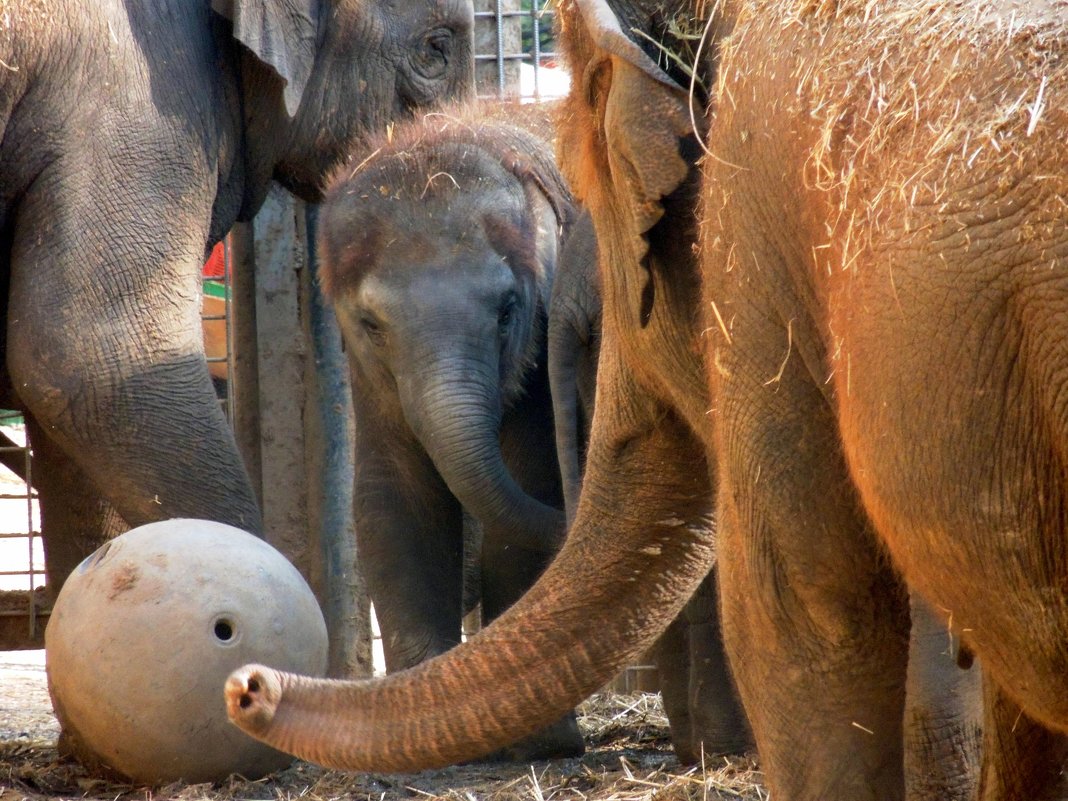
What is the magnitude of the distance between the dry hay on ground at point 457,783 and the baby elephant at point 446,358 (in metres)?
0.20

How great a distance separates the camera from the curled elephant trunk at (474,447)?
4.29 meters

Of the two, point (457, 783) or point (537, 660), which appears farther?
point (457, 783)

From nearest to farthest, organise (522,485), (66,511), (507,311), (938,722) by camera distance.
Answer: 1. (938,722)
2. (507,311)
3. (522,485)
4. (66,511)

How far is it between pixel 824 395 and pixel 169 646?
1.82m

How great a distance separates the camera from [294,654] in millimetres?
3732

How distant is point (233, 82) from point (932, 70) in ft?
11.2

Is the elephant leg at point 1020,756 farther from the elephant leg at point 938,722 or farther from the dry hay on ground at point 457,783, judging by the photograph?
the dry hay on ground at point 457,783

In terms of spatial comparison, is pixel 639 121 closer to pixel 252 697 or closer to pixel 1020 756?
pixel 252 697

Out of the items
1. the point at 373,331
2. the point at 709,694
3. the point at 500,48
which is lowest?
the point at 709,694

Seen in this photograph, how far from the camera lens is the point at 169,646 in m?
3.62

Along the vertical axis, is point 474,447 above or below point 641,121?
below

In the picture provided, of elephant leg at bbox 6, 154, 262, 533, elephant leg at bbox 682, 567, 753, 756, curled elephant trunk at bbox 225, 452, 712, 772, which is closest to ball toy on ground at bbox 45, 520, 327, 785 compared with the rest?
elephant leg at bbox 6, 154, 262, 533

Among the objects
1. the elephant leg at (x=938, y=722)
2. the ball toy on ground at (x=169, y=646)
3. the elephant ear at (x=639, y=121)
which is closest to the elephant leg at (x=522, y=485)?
the ball toy on ground at (x=169, y=646)

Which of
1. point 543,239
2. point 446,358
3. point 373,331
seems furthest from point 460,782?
point 543,239
